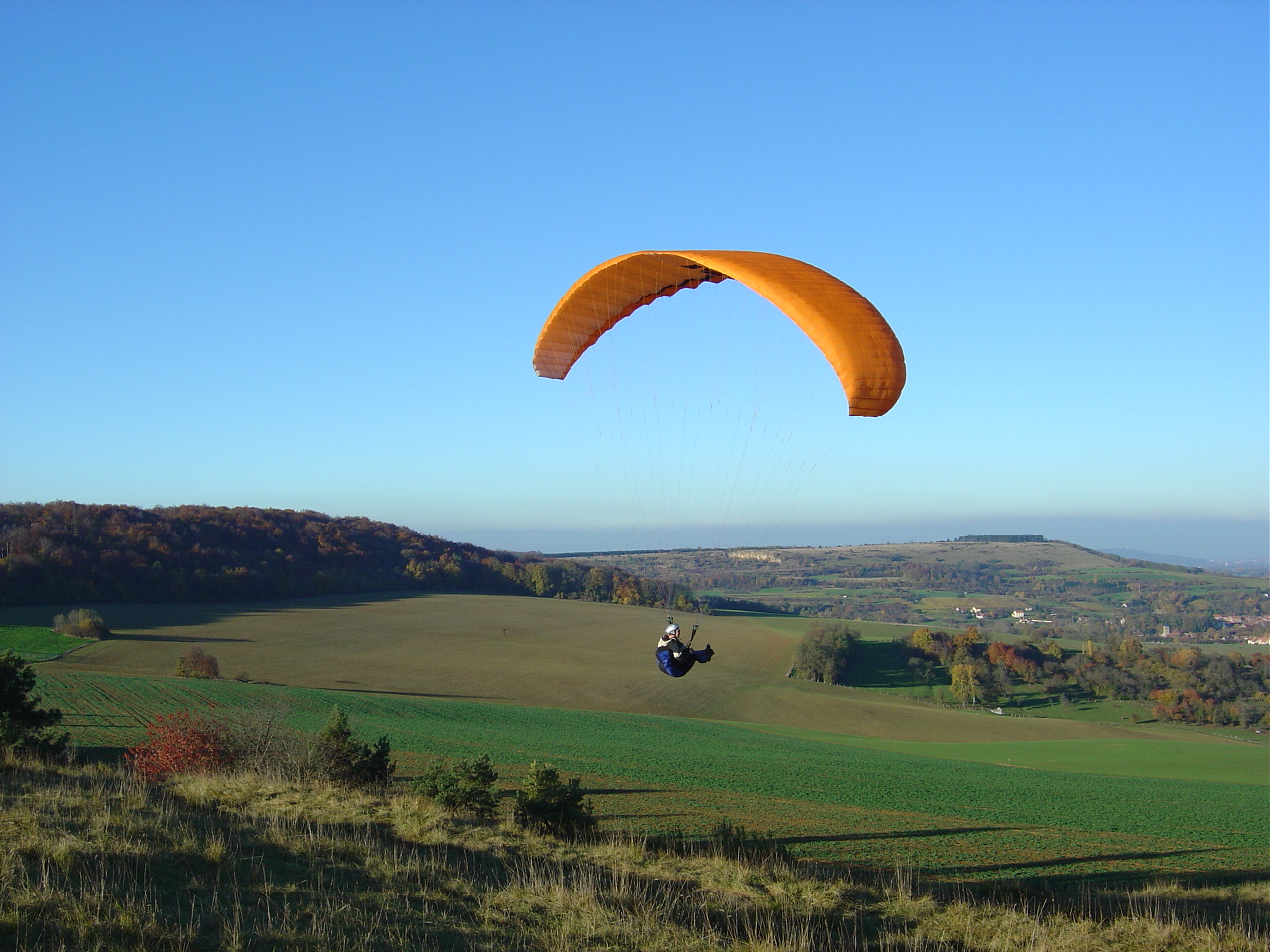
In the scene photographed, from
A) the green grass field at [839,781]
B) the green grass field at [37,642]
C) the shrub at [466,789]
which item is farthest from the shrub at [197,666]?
the shrub at [466,789]

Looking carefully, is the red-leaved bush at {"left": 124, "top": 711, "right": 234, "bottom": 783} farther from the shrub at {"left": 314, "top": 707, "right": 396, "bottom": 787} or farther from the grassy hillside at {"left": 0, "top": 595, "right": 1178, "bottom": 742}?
the grassy hillside at {"left": 0, "top": 595, "right": 1178, "bottom": 742}

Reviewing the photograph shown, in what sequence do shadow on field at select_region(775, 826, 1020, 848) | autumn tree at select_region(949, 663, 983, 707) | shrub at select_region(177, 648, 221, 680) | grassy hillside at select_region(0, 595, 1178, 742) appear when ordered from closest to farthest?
1. shadow on field at select_region(775, 826, 1020, 848)
2. shrub at select_region(177, 648, 221, 680)
3. grassy hillside at select_region(0, 595, 1178, 742)
4. autumn tree at select_region(949, 663, 983, 707)

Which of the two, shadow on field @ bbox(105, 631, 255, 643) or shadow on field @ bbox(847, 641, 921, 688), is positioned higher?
shadow on field @ bbox(105, 631, 255, 643)

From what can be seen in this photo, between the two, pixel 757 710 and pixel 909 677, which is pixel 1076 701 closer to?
pixel 909 677

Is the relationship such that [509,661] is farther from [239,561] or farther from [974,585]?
[974,585]

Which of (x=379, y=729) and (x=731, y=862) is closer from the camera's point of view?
(x=731, y=862)

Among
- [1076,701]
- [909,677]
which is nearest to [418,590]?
[909,677]

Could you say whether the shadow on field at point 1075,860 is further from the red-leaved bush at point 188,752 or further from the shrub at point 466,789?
the red-leaved bush at point 188,752

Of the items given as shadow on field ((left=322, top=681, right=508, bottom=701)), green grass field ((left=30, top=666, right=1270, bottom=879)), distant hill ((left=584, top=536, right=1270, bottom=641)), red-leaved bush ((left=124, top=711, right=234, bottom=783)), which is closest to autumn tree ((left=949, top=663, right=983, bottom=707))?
green grass field ((left=30, top=666, right=1270, bottom=879))
